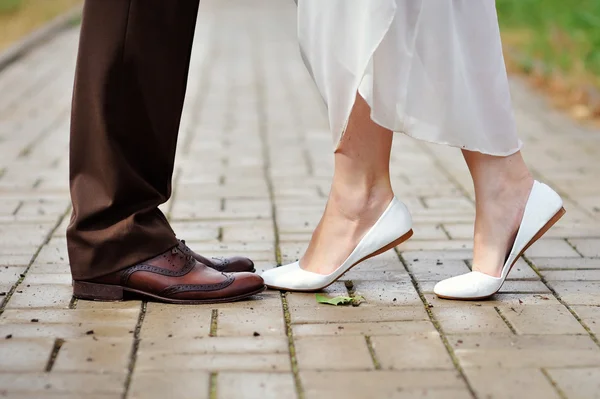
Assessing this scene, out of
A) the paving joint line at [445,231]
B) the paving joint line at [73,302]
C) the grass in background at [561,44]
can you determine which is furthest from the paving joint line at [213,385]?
the grass in background at [561,44]

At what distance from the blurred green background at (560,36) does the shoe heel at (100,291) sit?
13.3 feet

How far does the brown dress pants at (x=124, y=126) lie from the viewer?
221 centimetres

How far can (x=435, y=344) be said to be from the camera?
209 cm

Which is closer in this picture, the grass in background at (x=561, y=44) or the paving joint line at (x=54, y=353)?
the paving joint line at (x=54, y=353)

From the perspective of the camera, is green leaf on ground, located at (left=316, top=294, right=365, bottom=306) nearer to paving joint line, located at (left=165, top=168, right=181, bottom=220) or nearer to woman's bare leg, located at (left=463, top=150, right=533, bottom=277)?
woman's bare leg, located at (left=463, top=150, right=533, bottom=277)

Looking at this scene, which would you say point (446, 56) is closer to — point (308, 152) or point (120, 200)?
point (120, 200)

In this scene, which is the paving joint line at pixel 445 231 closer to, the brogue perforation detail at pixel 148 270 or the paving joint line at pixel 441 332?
the paving joint line at pixel 441 332

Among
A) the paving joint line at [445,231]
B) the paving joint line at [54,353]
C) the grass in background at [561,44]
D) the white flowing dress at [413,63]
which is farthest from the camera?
the grass in background at [561,44]

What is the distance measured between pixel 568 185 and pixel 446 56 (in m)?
1.71

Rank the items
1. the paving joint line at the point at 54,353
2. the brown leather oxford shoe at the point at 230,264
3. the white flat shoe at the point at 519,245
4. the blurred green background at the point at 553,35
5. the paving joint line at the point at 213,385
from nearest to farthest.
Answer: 1. the paving joint line at the point at 213,385
2. the paving joint line at the point at 54,353
3. the white flat shoe at the point at 519,245
4. the brown leather oxford shoe at the point at 230,264
5. the blurred green background at the point at 553,35

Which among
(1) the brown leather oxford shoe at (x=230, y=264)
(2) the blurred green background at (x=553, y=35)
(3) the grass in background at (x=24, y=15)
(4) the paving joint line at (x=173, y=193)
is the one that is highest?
(1) the brown leather oxford shoe at (x=230, y=264)

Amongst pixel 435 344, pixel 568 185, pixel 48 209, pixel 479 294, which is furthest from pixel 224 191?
pixel 435 344

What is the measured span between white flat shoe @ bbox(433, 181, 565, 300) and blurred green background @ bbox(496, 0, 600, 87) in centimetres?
349

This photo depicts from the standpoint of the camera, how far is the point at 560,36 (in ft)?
25.0
